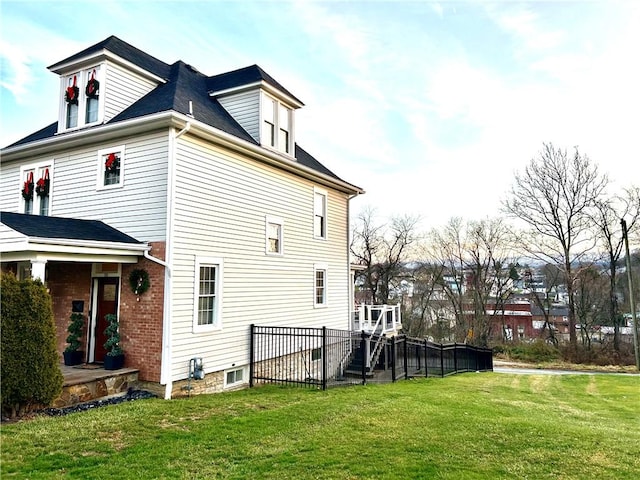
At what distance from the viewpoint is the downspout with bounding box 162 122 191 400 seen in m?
8.23

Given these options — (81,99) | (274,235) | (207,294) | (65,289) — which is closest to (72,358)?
(65,289)

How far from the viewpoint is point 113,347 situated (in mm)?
8555

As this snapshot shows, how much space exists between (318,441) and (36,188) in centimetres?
1035

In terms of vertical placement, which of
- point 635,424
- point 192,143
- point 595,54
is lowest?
point 635,424

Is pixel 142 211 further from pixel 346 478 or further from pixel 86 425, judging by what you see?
pixel 346 478

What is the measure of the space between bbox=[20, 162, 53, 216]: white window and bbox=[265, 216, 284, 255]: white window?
5795mm

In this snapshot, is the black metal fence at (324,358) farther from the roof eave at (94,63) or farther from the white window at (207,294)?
the roof eave at (94,63)

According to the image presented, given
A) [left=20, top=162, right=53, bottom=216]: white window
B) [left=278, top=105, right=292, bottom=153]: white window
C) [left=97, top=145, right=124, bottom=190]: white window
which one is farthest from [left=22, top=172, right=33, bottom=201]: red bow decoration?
[left=278, top=105, right=292, bottom=153]: white window

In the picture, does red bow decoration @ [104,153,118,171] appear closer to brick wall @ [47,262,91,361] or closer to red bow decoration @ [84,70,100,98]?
red bow decoration @ [84,70,100,98]

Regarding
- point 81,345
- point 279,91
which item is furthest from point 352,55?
point 81,345

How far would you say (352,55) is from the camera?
13.1 m

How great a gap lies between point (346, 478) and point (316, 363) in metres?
9.52

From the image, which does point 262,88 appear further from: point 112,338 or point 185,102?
point 112,338

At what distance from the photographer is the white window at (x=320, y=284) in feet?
46.0
